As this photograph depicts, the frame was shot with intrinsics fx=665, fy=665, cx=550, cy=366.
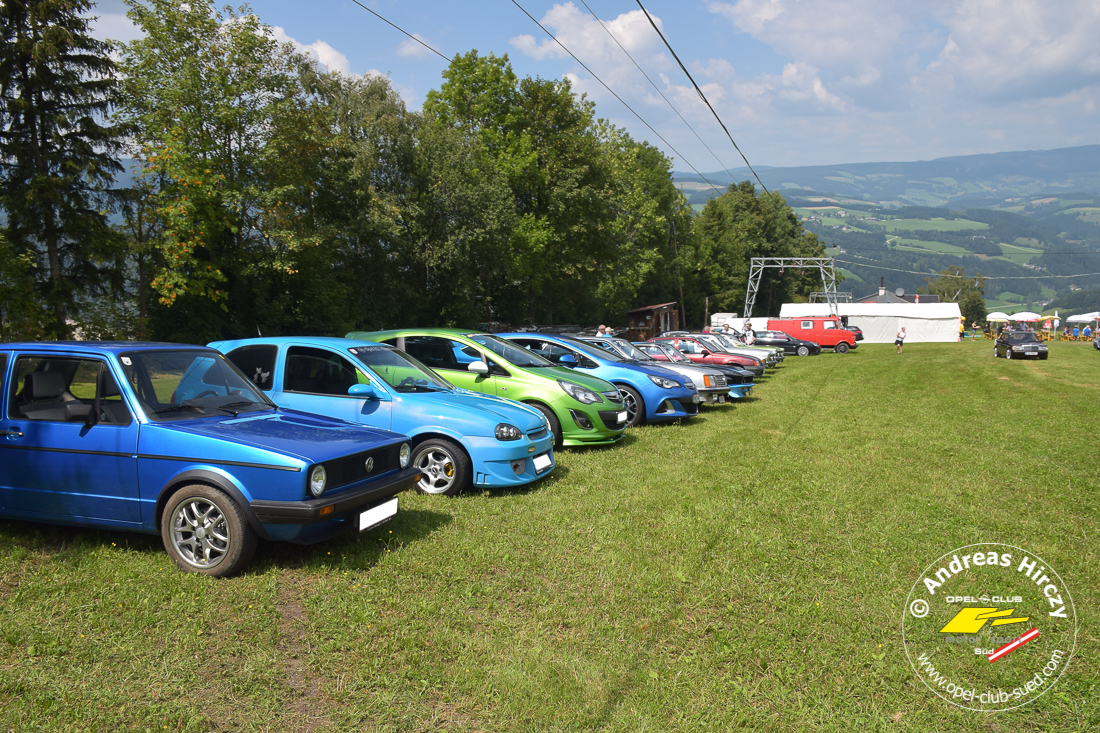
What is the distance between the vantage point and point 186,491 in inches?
187

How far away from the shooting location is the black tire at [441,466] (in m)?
6.91

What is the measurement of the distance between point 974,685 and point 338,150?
28.5 m

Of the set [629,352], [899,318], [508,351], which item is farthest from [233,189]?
[899,318]

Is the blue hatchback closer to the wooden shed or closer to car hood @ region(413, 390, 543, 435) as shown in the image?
car hood @ region(413, 390, 543, 435)

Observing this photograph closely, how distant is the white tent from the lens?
54.9 m

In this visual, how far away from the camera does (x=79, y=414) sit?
495cm

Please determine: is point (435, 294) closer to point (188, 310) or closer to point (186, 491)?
point (188, 310)

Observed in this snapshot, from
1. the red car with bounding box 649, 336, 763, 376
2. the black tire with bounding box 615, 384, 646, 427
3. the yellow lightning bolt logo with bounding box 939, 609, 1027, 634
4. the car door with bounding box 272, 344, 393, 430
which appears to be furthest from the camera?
the red car with bounding box 649, 336, 763, 376

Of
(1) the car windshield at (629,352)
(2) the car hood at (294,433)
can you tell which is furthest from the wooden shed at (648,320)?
(2) the car hood at (294,433)

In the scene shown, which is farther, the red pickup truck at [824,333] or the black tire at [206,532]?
the red pickup truck at [824,333]

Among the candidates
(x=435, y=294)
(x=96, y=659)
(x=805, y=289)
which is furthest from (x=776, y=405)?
(x=805, y=289)

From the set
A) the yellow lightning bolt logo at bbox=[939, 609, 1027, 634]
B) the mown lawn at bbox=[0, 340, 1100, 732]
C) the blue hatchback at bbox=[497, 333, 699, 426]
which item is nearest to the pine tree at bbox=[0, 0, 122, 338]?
the blue hatchback at bbox=[497, 333, 699, 426]

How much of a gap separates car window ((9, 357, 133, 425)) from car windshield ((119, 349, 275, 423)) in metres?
0.18

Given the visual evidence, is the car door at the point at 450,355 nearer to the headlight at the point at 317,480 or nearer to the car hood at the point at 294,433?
the car hood at the point at 294,433
